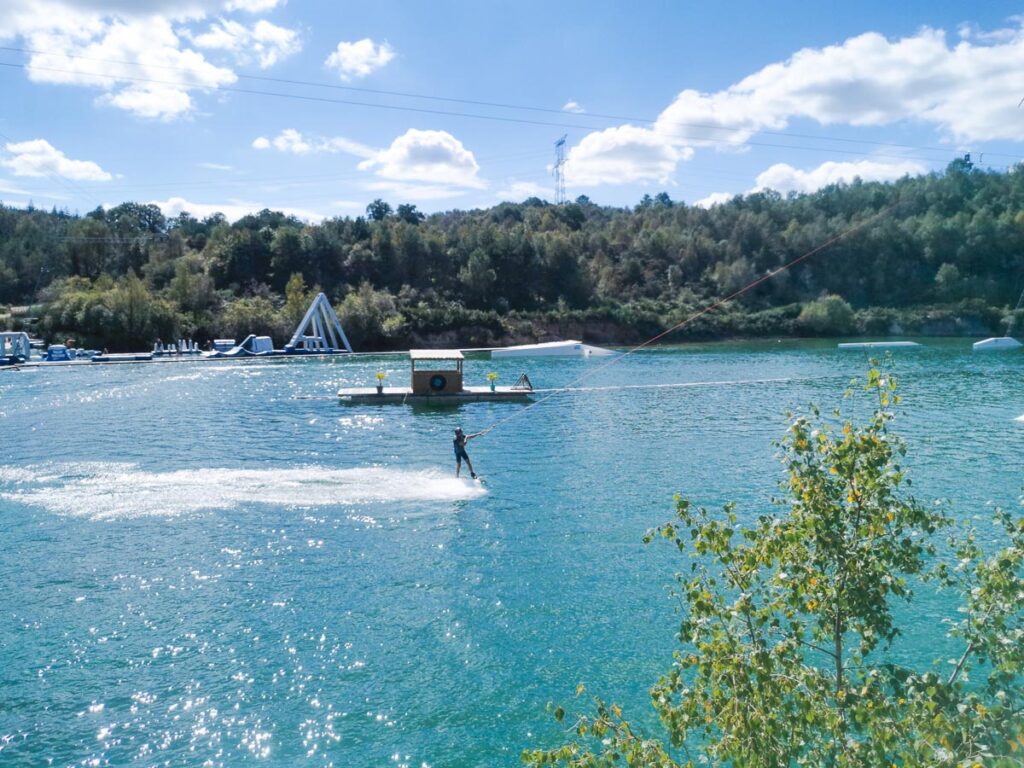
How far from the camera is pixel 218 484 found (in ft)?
95.6

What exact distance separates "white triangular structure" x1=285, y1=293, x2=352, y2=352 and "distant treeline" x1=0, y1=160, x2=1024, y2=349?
138 inches

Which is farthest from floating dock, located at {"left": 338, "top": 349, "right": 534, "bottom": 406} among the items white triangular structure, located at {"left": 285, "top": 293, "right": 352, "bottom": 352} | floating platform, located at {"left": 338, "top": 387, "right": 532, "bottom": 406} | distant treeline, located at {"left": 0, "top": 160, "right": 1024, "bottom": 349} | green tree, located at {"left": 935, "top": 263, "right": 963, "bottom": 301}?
green tree, located at {"left": 935, "top": 263, "right": 963, "bottom": 301}

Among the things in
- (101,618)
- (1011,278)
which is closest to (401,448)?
(101,618)

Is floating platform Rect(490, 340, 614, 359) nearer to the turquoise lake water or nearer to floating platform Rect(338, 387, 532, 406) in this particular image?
floating platform Rect(338, 387, 532, 406)

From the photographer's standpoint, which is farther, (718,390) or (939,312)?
(939,312)

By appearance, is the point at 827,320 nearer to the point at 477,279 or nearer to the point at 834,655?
the point at 477,279

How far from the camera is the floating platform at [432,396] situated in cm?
5000

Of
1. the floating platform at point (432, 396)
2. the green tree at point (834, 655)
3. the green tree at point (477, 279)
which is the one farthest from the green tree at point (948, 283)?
the green tree at point (834, 655)

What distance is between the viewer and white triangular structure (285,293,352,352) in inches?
3593

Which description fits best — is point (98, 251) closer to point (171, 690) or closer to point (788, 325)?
point (788, 325)

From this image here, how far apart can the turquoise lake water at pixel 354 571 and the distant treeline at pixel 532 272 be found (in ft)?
200

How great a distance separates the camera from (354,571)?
19953 millimetres

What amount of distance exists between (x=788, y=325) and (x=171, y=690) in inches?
4343

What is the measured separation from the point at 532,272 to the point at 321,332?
44.6 m
